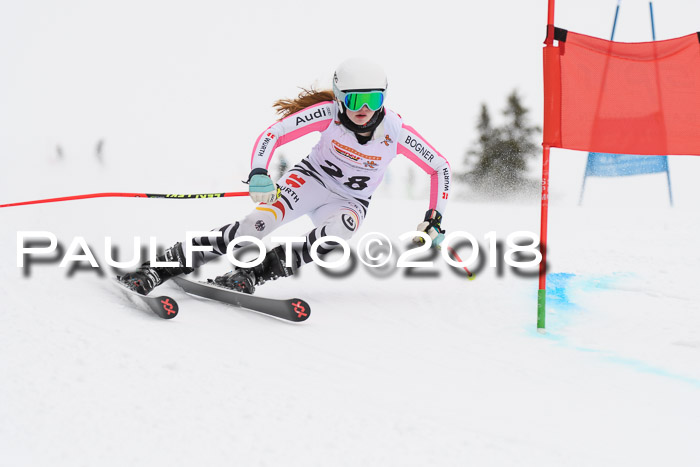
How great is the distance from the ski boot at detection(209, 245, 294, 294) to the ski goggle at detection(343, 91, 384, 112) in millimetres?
1047

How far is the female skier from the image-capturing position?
3369mm

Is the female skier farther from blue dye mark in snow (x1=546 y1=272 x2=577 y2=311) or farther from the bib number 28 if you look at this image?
blue dye mark in snow (x1=546 y1=272 x2=577 y2=311)

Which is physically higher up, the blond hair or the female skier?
the blond hair

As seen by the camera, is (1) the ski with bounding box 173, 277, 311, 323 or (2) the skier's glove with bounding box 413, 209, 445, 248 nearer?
(1) the ski with bounding box 173, 277, 311, 323

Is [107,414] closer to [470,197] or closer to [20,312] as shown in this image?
[20,312]

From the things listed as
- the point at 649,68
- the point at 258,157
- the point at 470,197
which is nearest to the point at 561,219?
the point at 649,68

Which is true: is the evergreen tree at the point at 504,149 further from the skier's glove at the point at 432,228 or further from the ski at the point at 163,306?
the ski at the point at 163,306

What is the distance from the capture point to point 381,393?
2.17m

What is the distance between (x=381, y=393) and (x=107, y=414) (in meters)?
0.99

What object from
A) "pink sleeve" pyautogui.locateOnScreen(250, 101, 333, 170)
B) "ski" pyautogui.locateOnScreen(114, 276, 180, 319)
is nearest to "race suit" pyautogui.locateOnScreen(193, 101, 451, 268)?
"pink sleeve" pyautogui.locateOnScreen(250, 101, 333, 170)

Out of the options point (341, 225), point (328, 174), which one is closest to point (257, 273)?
point (341, 225)

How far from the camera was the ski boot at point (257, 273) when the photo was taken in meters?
3.60

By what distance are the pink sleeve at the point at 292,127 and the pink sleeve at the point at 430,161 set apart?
1.75ft

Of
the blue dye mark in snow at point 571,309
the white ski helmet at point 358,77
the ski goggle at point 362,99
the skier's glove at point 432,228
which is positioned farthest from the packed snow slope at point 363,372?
the white ski helmet at point 358,77
